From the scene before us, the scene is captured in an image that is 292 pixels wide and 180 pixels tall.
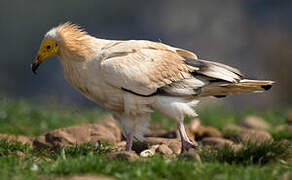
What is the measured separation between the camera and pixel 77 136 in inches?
303

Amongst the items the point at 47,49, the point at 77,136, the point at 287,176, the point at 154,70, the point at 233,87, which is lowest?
the point at 287,176

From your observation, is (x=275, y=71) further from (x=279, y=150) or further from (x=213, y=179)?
(x=213, y=179)

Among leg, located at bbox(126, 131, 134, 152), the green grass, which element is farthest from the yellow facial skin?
leg, located at bbox(126, 131, 134, 152)

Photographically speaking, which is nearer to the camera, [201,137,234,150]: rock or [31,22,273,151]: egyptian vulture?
[31,22,273,151]: egyptian vulture

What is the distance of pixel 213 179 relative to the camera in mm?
4574

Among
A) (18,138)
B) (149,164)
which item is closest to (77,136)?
(18,138)

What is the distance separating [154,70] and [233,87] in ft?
3.69

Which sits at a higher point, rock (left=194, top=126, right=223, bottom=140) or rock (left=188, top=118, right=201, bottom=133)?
rock (left=188, top=118, right=201, bottom=133)

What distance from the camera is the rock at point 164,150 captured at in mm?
6432

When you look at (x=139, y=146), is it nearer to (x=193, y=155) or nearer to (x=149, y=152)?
(x=149, y=152)

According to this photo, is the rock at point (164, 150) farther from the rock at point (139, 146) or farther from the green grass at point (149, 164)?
the green grass at point (149, 164)

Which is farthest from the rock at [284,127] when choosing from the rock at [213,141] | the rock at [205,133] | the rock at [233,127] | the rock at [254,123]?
the rock at [213,141]

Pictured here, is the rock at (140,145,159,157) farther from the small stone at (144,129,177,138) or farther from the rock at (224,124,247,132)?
the rock at (224,124,247,132)

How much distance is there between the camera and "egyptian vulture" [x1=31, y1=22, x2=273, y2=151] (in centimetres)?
658
